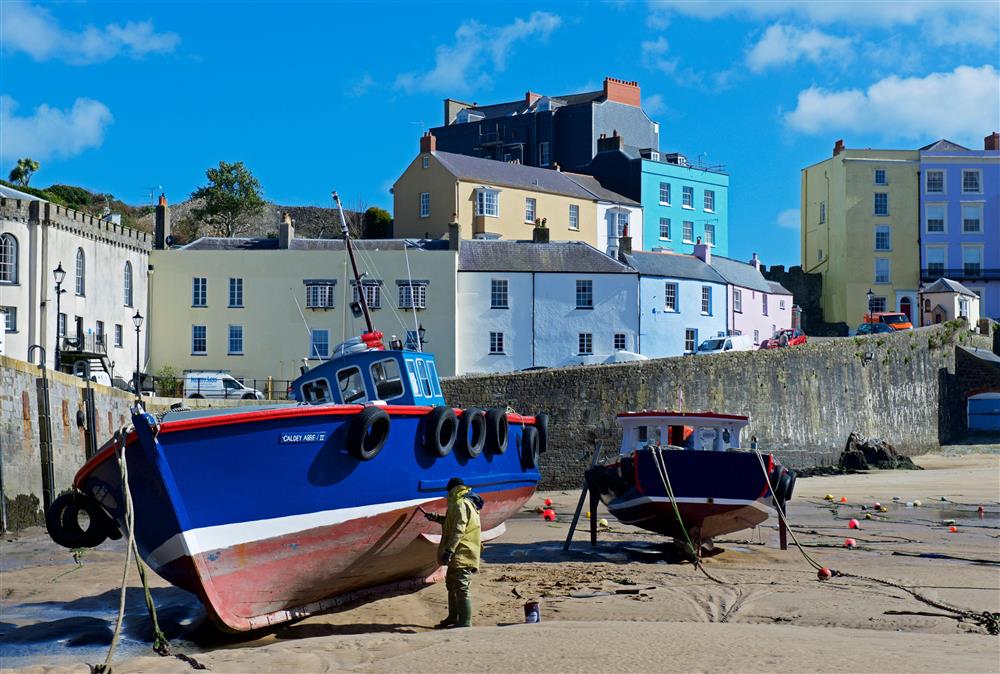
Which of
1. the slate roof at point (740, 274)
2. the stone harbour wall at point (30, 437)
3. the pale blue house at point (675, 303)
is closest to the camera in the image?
the stone harbour wall at point (30, 437)

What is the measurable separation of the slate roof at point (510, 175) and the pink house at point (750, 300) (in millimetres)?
6964

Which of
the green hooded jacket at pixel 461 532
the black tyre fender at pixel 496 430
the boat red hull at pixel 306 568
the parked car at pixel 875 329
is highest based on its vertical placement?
the parked car at pixel 875 329

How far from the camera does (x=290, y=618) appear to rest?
11867 millimetres

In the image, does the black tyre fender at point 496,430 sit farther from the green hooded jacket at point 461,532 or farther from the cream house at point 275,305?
the cream house at point 275,305

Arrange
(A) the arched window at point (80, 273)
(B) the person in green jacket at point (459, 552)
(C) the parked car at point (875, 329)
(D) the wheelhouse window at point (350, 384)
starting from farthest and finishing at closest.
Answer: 1. (C) the parked car at point (875, 329)
2. (A) the arched window at point (80, 273)
3. (D) the wheelhouse window at point (350, 384)
4. (B) the person in green jacket at point (459, 552)

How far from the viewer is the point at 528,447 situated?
1670cm

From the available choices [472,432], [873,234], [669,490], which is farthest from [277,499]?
[873,234]

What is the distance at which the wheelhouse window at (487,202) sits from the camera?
48000 millimetres

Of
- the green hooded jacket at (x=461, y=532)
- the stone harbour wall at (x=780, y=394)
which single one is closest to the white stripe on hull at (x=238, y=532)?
the green hooded jacket at (x=461, y=532)

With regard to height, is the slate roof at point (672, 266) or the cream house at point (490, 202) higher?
the cream house at point (490, 202)

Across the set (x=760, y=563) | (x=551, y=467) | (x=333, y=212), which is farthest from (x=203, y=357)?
(x=333, y=212)

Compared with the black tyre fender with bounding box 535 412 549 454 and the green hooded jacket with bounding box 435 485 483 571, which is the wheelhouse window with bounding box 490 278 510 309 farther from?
the green hooded jacket with bounding box 435 485 483 571

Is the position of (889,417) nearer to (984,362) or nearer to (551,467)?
(984,362)

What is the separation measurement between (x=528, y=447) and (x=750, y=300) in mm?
32205
